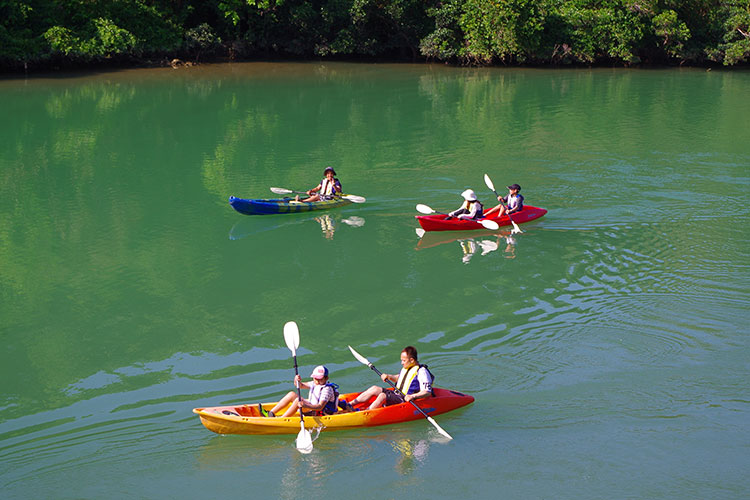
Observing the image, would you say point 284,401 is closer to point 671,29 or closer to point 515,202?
point 515,202

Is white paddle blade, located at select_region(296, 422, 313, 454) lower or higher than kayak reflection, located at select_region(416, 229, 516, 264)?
lower

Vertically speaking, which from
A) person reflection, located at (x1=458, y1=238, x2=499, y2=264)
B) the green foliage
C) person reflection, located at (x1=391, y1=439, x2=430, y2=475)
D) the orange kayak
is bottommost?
person reflection, located at (x1=391, y1=439, x2=430, y2=475)

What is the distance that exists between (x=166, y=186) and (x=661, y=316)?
12.2 metres

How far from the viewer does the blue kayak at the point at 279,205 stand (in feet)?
51.7

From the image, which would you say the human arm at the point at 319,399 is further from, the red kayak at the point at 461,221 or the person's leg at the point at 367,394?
the red kayak at the point at 461,221

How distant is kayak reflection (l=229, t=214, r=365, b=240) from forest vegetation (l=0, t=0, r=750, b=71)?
68.9 feet

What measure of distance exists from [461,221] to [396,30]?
26.4 meters

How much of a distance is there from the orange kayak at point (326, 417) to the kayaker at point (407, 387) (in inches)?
3.7

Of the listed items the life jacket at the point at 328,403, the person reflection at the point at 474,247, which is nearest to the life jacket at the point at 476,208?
the person reflection at the point at 474,247

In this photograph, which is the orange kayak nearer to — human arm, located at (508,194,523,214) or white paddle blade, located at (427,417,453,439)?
white paddle blade, located at (427,417,453,439)

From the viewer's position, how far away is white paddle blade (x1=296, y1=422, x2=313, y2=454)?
8281 millimetres

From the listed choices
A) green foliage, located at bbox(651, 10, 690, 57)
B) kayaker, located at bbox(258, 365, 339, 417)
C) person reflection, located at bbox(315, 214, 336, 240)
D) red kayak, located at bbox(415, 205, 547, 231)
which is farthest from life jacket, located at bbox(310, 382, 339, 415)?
green foliage, located at bbox(651, 10, 690, 57)

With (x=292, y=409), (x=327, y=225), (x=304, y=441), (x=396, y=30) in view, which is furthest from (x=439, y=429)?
(x=396, y=30)

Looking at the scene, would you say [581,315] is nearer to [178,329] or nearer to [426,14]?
[178,329]
